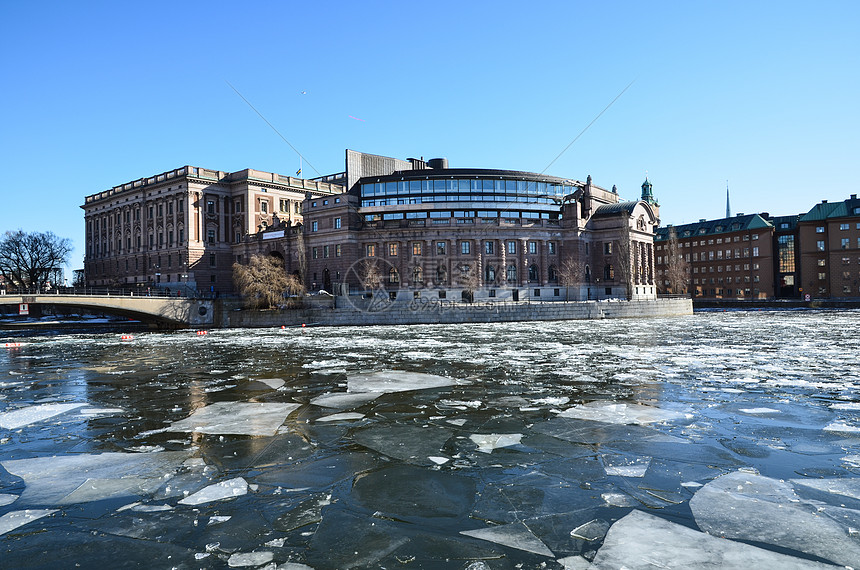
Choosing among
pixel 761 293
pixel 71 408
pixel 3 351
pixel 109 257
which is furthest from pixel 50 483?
pixel 761 293

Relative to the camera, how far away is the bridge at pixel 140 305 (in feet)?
186

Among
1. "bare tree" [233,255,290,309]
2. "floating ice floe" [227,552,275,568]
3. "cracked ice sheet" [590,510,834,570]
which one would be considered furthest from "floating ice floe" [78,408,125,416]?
"bare tree" [233,255,290,309]

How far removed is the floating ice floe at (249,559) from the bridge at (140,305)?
62045mm

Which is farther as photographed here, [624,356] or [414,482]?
[624,356]

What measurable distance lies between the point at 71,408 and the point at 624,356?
23059 mm

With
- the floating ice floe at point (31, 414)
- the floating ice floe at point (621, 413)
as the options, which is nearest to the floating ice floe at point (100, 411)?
the floating ice floe at point (31, 414)

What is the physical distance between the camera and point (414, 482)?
8625 millimetres

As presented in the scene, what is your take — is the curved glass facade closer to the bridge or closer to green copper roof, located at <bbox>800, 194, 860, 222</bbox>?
the bridge

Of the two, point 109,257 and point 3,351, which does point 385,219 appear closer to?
point 3,351

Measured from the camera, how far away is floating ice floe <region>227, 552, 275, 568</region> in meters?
5.97

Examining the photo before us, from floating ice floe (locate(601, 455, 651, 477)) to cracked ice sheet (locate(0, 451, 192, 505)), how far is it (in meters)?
7.73

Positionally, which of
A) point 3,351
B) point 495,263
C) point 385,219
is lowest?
point 3,351

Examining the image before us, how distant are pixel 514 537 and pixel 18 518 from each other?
22.7ft

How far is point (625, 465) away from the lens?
926 cm
